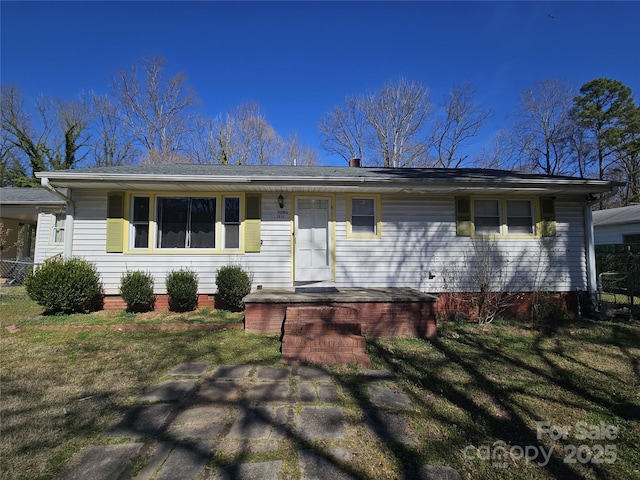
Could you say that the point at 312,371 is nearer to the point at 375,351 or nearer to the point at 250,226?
the point at 375,351

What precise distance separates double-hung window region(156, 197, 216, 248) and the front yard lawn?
6.58 feet

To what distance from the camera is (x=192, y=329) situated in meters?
5.50

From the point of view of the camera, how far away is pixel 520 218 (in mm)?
7152

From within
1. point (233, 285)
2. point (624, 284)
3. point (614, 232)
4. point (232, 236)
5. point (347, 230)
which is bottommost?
point (624, 284)

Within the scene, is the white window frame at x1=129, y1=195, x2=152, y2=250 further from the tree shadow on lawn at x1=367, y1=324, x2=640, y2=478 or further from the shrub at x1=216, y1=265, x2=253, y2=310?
the tree shadow on lawn at x1=367, y1=324, x2=640, y2=478

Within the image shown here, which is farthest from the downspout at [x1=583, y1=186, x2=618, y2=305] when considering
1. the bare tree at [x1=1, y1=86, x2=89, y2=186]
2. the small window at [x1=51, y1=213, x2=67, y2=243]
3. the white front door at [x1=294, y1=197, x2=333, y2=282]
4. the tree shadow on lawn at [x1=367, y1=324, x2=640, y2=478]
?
the bare tree at [x1=1, y1=86, x2=89, y2=186]

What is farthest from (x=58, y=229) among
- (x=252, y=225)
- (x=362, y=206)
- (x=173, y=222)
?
(x=362, y=206)

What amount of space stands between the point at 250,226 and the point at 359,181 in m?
2.45

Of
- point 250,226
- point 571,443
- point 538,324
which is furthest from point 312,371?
point 538,324

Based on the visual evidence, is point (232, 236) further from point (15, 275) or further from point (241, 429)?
point (15, 275)

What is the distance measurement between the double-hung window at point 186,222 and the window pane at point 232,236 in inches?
9.9

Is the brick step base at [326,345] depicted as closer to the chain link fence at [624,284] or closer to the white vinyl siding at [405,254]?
the white vinyl siding at [405,254]

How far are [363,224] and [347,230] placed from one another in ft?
1.27

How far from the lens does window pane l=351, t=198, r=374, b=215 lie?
703 centimetres
